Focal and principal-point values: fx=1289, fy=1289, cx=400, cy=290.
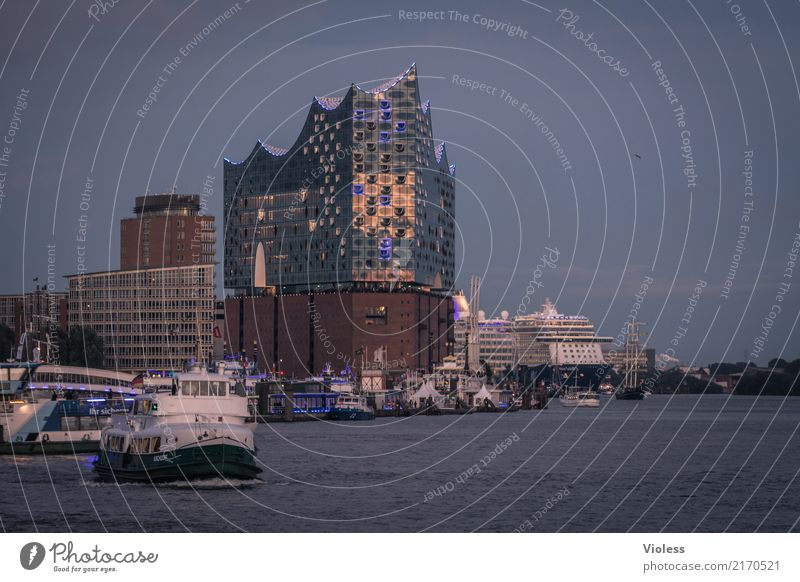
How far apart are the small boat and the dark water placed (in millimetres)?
52317

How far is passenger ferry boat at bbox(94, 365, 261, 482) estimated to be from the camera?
58500mm

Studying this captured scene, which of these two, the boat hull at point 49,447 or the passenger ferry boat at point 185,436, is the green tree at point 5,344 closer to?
the boat hull at point 49,447

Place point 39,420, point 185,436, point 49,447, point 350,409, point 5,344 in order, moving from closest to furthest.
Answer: point 185,436 → point 49,447 → point 39,420 → point 350,409 → point 5,344

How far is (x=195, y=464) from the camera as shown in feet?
191

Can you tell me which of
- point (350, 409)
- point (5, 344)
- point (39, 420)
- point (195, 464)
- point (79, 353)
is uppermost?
point (5, 344)

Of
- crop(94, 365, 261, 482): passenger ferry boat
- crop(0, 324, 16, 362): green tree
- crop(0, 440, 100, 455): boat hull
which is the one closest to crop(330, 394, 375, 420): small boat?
crop(0, 324, 16, 362): green tree

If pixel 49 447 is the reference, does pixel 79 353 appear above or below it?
above

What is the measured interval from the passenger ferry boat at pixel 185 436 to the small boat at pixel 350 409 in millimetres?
90624

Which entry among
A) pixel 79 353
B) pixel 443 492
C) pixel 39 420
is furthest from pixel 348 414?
pixel 443 492

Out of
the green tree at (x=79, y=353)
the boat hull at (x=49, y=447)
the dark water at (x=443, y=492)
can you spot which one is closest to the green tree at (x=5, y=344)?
the green tree at (x=79, y=353)

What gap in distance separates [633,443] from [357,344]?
96.5m

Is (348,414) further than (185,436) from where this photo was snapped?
Yes

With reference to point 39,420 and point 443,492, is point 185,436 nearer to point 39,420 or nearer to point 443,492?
point 443,492

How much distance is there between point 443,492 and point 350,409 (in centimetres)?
9615
